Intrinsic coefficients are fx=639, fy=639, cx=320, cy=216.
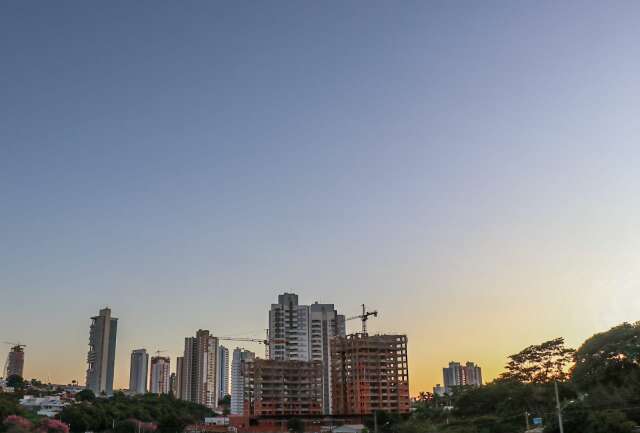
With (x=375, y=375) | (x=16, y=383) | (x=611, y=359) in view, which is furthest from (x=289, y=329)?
(x=611, y=359)

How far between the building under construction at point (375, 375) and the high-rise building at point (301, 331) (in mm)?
20703

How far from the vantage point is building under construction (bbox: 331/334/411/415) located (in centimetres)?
12506

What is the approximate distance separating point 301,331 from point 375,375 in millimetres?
33785

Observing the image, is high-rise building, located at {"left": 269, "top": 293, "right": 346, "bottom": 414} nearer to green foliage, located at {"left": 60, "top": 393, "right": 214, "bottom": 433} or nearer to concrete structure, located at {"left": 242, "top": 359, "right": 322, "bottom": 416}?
concrete structure, located at {"left": 242, "top": 359, "right": 322, "bottom": 416}

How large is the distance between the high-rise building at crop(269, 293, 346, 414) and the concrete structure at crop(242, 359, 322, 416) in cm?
1252

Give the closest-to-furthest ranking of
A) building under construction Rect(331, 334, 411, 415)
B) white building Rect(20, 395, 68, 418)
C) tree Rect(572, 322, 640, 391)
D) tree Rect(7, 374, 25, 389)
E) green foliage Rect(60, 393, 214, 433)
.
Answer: tree Rect(572, 322, 640, 391), green foliage Rect(60, 393, 214, 433), white building Rect(20, 395, 68, 418), building under construction Rect(331, 334, 411, 415), tree Rect(7, 374, 25, 389)

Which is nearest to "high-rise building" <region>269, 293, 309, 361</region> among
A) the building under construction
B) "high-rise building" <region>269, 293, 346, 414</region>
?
"high-rise building" <region>269, 293, 346, 414</region>

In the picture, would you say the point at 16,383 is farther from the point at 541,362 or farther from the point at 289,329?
the point at 541,362

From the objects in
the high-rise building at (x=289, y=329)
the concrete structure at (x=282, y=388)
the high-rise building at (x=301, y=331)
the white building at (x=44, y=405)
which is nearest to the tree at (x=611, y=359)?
the concrete structure at (x=282, y=388)

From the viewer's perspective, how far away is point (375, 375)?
419ft

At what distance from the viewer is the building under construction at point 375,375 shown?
125 meters

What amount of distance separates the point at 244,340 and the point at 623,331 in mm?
153131

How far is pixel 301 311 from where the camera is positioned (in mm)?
158500

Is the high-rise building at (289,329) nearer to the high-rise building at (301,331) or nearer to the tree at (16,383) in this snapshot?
the high-rise building at (301,331)
